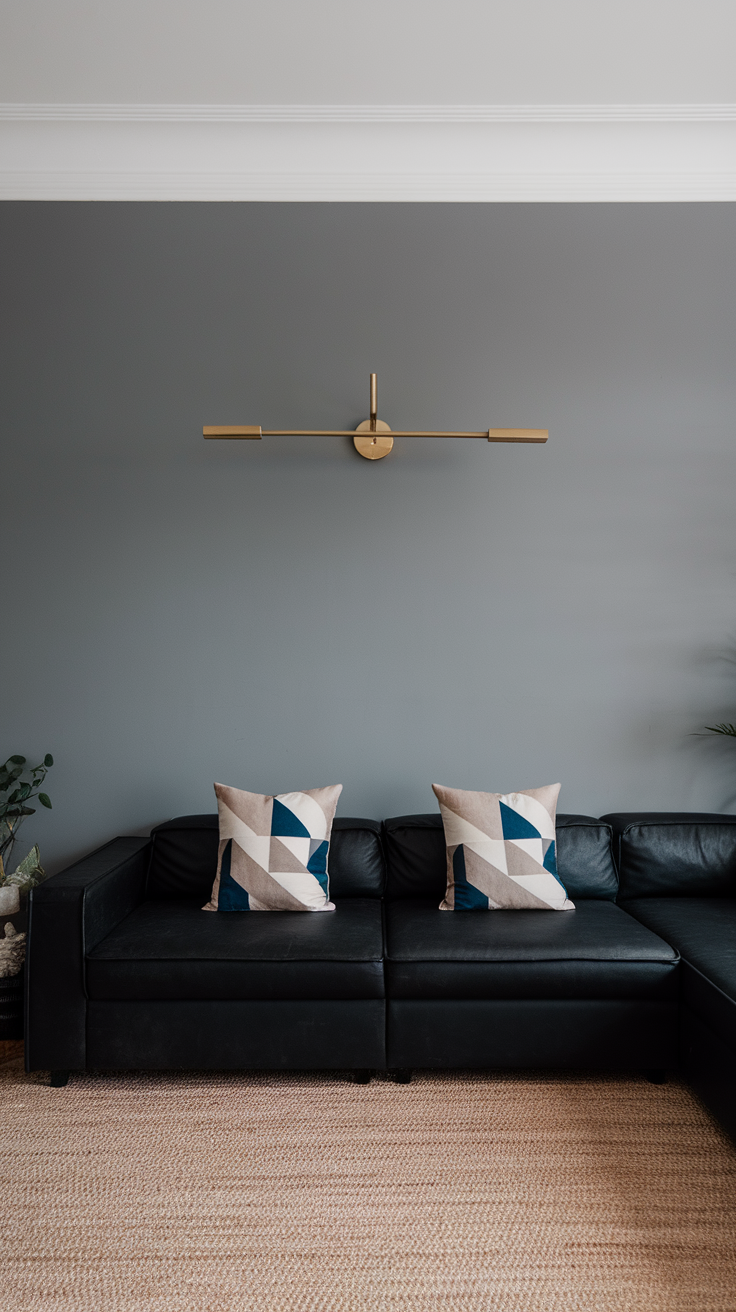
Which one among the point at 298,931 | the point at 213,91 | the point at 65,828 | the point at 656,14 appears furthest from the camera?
the point at 65,828

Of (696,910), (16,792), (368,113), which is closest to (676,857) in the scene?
(696,910)

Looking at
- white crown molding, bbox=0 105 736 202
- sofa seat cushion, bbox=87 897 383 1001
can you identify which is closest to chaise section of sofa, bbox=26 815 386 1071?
sofa seat cushion, bbox=87 897 383 1001

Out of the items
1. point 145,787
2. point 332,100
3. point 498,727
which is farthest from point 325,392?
point 145,787

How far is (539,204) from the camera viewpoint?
10.4ft

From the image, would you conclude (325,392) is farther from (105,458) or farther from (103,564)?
(103,564)

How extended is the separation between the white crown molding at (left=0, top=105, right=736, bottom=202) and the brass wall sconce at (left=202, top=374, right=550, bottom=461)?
87cm

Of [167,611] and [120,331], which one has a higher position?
[120,331]

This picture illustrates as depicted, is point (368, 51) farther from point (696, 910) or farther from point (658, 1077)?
point (658, 1077)

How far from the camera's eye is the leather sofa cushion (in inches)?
79.3

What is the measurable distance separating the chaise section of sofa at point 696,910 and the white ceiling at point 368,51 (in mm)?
2766

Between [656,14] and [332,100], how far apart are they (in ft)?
3.84

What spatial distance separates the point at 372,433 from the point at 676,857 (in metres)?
1.97

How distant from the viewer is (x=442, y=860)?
285cm

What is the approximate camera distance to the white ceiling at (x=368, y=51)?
2570 millimetres
